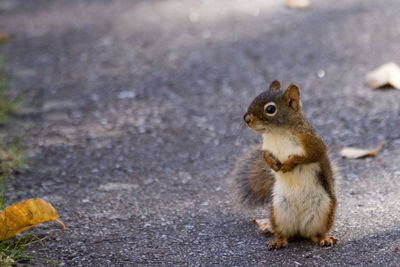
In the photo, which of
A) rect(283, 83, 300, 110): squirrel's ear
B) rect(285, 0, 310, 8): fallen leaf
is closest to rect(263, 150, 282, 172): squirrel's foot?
rect(283, 83, 300, 110): squirrel's ear

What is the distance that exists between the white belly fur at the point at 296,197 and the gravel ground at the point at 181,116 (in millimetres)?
105

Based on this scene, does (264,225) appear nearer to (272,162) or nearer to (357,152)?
(272,162)

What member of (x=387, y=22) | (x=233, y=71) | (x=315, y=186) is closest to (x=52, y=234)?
(x=315, y=186)

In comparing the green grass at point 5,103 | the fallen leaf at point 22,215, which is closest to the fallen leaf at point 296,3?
the green grass at point 5,103

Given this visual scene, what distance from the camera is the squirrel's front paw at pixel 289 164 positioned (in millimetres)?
2554

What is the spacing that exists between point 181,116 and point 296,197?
1.86 m

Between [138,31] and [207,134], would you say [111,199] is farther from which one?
[138,31]

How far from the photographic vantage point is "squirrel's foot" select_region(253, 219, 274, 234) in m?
2.86

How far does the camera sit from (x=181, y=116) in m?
4.39

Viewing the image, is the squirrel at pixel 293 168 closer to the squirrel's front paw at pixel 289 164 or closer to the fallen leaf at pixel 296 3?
the squirrel's front paw at pixel 289 164

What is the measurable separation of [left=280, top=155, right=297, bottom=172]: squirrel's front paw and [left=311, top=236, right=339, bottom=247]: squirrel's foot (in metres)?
0.36

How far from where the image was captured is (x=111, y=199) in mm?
3303

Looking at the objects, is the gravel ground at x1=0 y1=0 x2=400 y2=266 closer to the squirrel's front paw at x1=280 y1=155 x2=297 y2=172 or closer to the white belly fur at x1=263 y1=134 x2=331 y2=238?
the white belly fur at x1=263 y1=134 x2=331 y2=238

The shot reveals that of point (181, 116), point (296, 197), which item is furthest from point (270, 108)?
point (181, 116)
